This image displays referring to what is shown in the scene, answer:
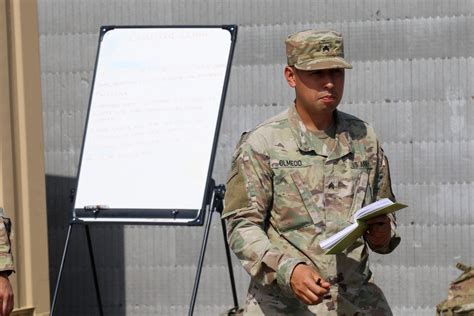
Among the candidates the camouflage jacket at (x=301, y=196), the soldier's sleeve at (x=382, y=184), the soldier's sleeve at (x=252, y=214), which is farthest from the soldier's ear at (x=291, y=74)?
the soldier's sleeve at (x=382, y=184)

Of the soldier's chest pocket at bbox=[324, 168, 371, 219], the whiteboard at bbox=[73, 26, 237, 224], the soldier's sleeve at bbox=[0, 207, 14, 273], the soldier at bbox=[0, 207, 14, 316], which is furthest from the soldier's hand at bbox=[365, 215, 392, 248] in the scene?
the whiteboard at bbox=[73, 26, 237, 224]

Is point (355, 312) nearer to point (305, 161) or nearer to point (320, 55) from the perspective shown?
point (305, 161)

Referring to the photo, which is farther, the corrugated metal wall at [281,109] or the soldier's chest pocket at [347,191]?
the corrugated metal wall at [281,109]

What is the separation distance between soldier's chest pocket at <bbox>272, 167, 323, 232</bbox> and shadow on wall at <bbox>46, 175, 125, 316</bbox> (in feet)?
14.7

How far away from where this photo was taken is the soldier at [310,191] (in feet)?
15.3

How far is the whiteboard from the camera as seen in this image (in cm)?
732

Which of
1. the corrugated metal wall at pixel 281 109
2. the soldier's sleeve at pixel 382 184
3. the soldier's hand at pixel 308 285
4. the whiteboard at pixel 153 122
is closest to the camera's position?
the soldier's hand at pixel 308 285

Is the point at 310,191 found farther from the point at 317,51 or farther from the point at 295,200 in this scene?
the point at 317,51

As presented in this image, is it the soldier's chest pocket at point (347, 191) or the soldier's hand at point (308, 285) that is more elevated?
the soldier's chest pocket at point (347, 191)

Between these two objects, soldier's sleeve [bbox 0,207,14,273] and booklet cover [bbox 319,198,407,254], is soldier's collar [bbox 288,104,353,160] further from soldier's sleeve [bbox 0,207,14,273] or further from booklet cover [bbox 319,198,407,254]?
soldier's sleeve [bbox 0,207,14,273]

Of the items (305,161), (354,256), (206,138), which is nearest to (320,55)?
(305,161)

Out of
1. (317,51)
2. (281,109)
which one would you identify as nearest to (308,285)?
(317,51)

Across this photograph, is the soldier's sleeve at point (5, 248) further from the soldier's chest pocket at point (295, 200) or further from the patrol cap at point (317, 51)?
the patrol cap at point (317, 51)

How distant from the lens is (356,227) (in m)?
4.43
